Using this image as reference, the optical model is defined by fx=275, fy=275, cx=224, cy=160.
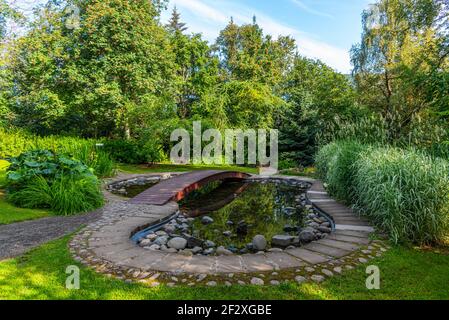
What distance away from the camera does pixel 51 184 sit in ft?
19.7

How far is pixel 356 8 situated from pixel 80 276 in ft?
58.1

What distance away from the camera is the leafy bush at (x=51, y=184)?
5629mm

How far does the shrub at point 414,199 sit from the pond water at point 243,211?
1.68 meters

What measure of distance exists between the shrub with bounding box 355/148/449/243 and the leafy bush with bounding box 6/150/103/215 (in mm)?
5505

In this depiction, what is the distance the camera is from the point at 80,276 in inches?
112

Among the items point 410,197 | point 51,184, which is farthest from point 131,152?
point 410,197

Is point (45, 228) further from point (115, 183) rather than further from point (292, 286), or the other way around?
point (115, 183)

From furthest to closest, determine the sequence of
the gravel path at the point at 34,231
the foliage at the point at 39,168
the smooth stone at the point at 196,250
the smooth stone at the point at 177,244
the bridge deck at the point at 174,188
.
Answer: the bridge deck at the point at 174,188
the foliage at the point at 39,168
the smooth stone at the point at 177,244
the smooth stone at the point at 196,250
the gravel path at the point at 34,231

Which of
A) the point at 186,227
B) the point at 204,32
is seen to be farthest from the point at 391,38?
the point at 186,227

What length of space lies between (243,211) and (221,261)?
3618 mm

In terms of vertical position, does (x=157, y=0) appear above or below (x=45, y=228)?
above

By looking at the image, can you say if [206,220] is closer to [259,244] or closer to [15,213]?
[259,244]

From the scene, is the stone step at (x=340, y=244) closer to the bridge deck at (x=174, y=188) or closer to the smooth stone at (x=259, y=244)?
the smooth stone at (x=259, y=244)

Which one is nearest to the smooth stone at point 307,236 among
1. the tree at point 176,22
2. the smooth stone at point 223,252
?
the smooth stone at point 223,252
